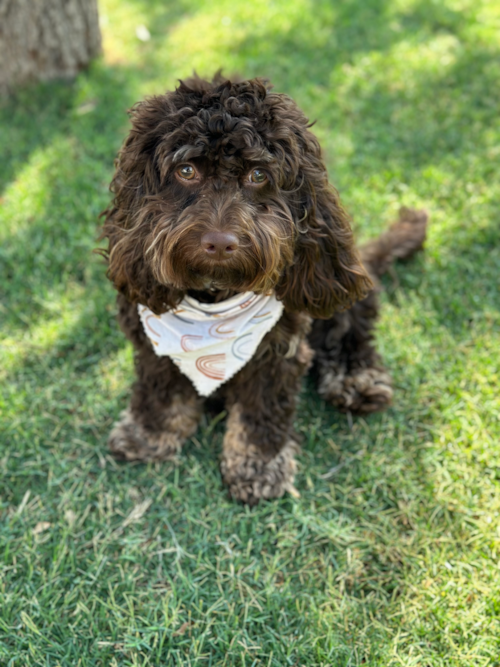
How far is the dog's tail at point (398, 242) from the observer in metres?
3.76

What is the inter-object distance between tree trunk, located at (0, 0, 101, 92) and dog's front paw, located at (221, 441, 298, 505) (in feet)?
14.5

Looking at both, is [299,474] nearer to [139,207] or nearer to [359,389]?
[359,389]

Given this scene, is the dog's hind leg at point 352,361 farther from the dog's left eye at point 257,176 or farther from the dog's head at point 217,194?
the dog's left eye at point 257,176

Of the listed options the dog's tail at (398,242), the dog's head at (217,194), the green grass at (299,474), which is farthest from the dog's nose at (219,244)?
the dog's tail at (398,242)

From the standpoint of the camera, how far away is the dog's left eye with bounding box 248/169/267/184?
2.22 m

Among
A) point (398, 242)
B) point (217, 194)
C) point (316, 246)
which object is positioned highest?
point (217, 194)

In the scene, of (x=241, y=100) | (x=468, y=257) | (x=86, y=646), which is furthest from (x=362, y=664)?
(x=468, y=257)

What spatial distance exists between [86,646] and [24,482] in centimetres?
95

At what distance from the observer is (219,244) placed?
2074mm

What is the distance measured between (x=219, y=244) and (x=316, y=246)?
21.7 inches

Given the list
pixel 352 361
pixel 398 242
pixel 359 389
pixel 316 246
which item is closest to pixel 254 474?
pixel 359 389

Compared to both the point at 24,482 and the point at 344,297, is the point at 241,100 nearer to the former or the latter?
A: the point at 344,297

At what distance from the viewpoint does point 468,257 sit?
426cm

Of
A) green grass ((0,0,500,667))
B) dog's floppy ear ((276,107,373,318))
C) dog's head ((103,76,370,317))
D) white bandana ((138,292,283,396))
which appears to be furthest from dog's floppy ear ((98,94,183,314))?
green grass ((0,0,500,667))
